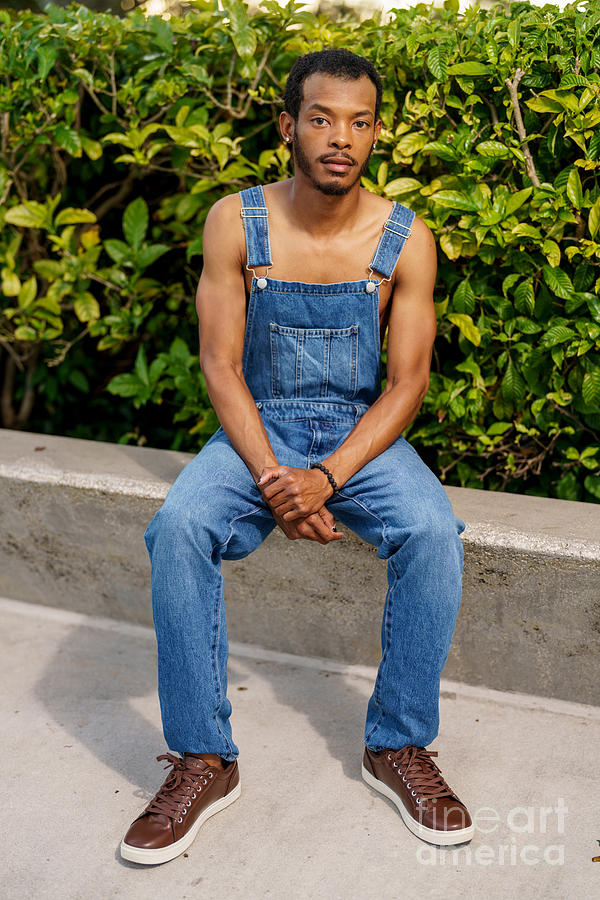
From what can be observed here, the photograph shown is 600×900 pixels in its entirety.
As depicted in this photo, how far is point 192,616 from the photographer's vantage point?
7.16ft

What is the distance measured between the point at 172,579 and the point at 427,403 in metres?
1.39

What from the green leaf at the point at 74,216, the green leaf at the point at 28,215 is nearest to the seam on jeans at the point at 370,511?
the green leaf at the point at 74,216

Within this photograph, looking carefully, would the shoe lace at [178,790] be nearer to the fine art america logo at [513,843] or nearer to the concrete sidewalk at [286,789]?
the concrete sidewalk at [286,789]

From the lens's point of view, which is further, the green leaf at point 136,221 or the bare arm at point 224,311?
the green leaf at point 136,221

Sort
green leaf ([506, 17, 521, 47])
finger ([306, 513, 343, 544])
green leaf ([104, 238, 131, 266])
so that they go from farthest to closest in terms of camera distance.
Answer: green leaf ([104, 238, 131, 266]) → green leaf ([506, 17, 521, 47]) → finger ([306, 513, 343, 544])

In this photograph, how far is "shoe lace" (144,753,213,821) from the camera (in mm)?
2129

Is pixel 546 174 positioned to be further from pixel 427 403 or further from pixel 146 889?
pixel 146 889

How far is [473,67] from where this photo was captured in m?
2.82

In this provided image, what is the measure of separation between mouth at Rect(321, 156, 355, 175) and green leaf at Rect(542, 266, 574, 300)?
830 mm

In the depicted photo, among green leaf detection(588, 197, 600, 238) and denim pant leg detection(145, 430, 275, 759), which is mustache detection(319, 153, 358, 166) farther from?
denim pant leg detection(145, 430, 275, 759)

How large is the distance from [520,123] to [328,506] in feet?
4.66

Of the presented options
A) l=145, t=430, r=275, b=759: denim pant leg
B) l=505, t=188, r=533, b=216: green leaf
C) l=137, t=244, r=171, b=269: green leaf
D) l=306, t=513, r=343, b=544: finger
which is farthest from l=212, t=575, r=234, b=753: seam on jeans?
l=137, t=244, r=171, b=269: green leaf

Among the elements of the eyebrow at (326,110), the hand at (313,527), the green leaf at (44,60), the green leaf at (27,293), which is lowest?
the hand at (313,527)

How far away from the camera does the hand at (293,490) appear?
2.31m
